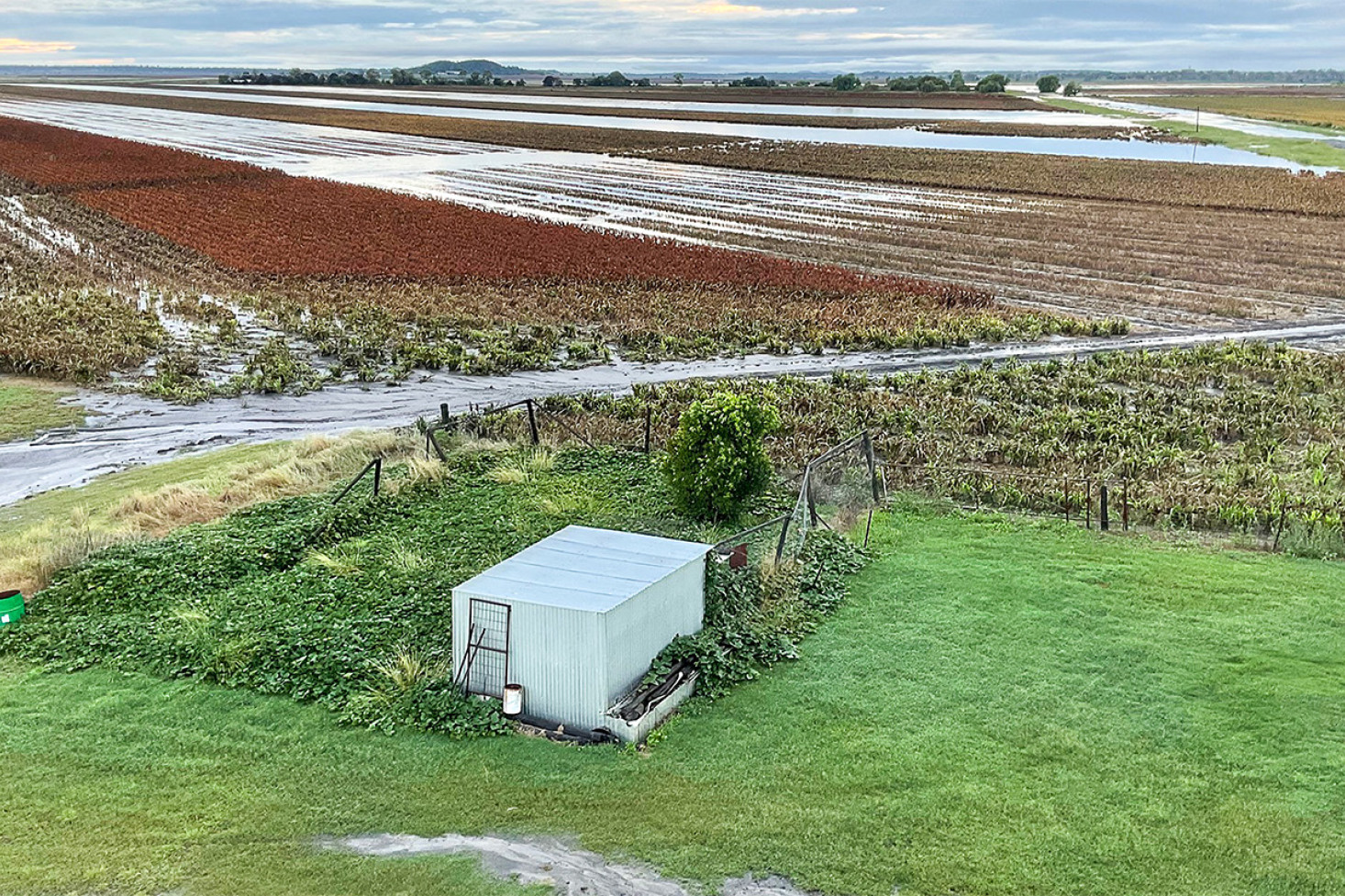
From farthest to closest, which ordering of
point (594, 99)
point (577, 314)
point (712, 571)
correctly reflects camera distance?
point (594, 99), point (577, 314), point (712, 571)

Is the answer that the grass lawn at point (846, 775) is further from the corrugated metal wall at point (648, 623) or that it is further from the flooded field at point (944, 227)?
the flooded field at point (944, 227)

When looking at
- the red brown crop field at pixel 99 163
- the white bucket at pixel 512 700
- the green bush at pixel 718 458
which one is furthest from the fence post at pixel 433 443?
the red brown crop field at pixel 99 163

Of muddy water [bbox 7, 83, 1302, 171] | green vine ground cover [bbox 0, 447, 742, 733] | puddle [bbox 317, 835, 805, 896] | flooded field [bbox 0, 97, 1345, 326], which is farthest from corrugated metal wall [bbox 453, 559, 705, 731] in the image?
muddy water [bbox 7, 83, 1302, 171]

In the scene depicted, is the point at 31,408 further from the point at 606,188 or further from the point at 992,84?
the point at 992,84

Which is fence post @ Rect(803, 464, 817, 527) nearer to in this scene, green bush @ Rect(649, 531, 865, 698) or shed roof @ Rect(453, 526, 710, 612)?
green bush @ Rect(649, 531, 865, 698)

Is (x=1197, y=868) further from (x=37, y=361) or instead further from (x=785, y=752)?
(x=37, y=361)

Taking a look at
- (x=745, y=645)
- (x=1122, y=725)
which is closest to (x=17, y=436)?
(x=745, y=645)
